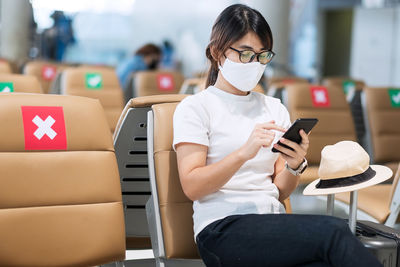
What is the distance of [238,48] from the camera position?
1.70 metres

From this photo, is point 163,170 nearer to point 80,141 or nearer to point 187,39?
point 80,141

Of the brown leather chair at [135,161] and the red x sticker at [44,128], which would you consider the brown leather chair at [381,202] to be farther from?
the red x sticker at [44,128]

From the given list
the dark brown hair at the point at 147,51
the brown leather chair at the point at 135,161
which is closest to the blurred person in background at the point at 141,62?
the dark brown hair at the point at 147,51

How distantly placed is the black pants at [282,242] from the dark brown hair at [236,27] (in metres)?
0.51

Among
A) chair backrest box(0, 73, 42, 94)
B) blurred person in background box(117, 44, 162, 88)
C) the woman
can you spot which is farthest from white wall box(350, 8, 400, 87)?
the woman

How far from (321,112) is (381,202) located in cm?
100

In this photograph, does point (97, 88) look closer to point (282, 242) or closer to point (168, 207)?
point (168, 207)

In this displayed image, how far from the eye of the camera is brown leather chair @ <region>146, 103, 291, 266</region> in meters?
1.75

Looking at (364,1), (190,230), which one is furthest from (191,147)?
(364,1)

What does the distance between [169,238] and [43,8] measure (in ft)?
40.5

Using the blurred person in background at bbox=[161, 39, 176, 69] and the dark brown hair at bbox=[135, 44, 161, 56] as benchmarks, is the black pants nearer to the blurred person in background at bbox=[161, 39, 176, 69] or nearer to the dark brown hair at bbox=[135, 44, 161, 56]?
the dark brown hair at bbox=[135, 44, 161, 56]

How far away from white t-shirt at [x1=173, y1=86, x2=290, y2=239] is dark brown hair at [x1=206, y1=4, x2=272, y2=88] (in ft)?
0.49

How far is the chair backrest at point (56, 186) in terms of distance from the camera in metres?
1.59

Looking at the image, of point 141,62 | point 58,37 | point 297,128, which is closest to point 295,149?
point 297,128
